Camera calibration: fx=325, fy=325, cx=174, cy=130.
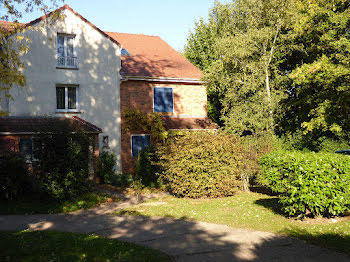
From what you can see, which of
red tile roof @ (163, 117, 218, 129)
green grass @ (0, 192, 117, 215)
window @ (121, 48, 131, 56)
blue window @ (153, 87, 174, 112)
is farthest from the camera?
window @ (121, 48, 131, 56)

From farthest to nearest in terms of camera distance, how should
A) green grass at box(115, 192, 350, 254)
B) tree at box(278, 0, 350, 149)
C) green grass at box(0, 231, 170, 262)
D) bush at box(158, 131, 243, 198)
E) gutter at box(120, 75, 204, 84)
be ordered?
gutter at box(120, 75, 204, 84), tree at box(278, 0, 350, 149), bush at box(158, 131, 243, 198), green grass at box(115, 192, 350, 254), green grass at box(0, 231, 170, 262)

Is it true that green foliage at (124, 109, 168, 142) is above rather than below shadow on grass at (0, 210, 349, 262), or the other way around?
above

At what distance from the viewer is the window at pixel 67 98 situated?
19109 millimetres

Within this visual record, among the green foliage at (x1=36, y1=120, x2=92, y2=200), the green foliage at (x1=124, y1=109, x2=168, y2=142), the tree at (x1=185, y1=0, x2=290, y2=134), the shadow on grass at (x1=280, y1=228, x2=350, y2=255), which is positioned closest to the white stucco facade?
the green foliage at (x1=124, y1=109, x2=168, y2=142)

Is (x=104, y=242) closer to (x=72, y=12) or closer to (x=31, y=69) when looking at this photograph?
(x=31, y=69)

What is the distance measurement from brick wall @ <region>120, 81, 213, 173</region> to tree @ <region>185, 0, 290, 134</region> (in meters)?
1.35

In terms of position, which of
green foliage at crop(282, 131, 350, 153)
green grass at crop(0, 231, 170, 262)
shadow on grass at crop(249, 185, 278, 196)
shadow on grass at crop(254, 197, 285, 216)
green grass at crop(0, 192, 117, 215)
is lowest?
shadow on grass at crop(249, 185, 278, 196)

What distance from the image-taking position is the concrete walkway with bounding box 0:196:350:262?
20.3 ft

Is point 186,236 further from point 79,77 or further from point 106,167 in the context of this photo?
point 79,77

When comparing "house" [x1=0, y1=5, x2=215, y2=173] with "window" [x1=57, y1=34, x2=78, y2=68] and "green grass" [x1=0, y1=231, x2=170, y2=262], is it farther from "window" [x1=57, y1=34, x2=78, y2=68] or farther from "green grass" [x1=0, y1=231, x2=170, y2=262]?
"green grass" [x1=0, y1=231, x2=170, y2=262]

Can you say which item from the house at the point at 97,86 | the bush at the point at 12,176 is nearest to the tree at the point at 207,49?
the house at the point at 97,86

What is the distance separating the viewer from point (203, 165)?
41.5ft

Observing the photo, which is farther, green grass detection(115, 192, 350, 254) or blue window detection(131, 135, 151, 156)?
blue window detection(131, 135, 151, 156)

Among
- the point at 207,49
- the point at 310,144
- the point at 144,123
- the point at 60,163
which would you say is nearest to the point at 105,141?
the point at 144,123
